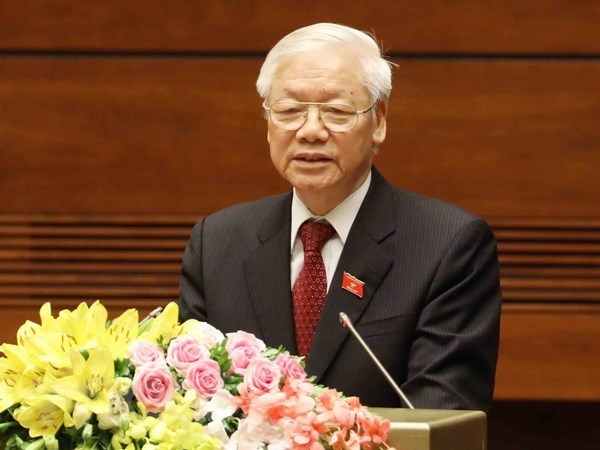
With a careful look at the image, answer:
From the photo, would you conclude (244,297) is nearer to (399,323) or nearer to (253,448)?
(399,323)

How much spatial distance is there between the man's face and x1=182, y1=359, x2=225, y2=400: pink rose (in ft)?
2.61

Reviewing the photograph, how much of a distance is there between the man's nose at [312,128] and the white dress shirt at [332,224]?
0.46 feet

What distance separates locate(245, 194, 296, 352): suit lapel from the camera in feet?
6.89

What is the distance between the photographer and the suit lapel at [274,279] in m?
2.10

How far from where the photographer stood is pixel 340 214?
7.12 ft

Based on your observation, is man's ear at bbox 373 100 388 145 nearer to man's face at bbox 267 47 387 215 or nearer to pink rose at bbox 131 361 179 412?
man's face at bbox 267 47 387 215

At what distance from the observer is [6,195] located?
3.37 m

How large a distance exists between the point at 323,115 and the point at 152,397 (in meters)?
0.92

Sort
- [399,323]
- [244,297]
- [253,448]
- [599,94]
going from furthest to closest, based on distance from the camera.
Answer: [599,94] < [244,297] < [399,323] < [253,448]

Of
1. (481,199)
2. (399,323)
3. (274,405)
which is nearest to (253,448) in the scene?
(274,405)

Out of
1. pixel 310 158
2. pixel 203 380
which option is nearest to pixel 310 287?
pixel 310 158

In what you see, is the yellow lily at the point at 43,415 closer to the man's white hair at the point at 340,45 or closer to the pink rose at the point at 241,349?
the pink rose at the point at 241,349

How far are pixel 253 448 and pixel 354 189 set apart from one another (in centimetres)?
94

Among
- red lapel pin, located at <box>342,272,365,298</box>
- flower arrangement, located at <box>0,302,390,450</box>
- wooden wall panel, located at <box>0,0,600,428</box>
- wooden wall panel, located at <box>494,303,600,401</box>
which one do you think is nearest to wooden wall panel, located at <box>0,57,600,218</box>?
wooden wall panel, located at <box>0,0,600,428</box>
